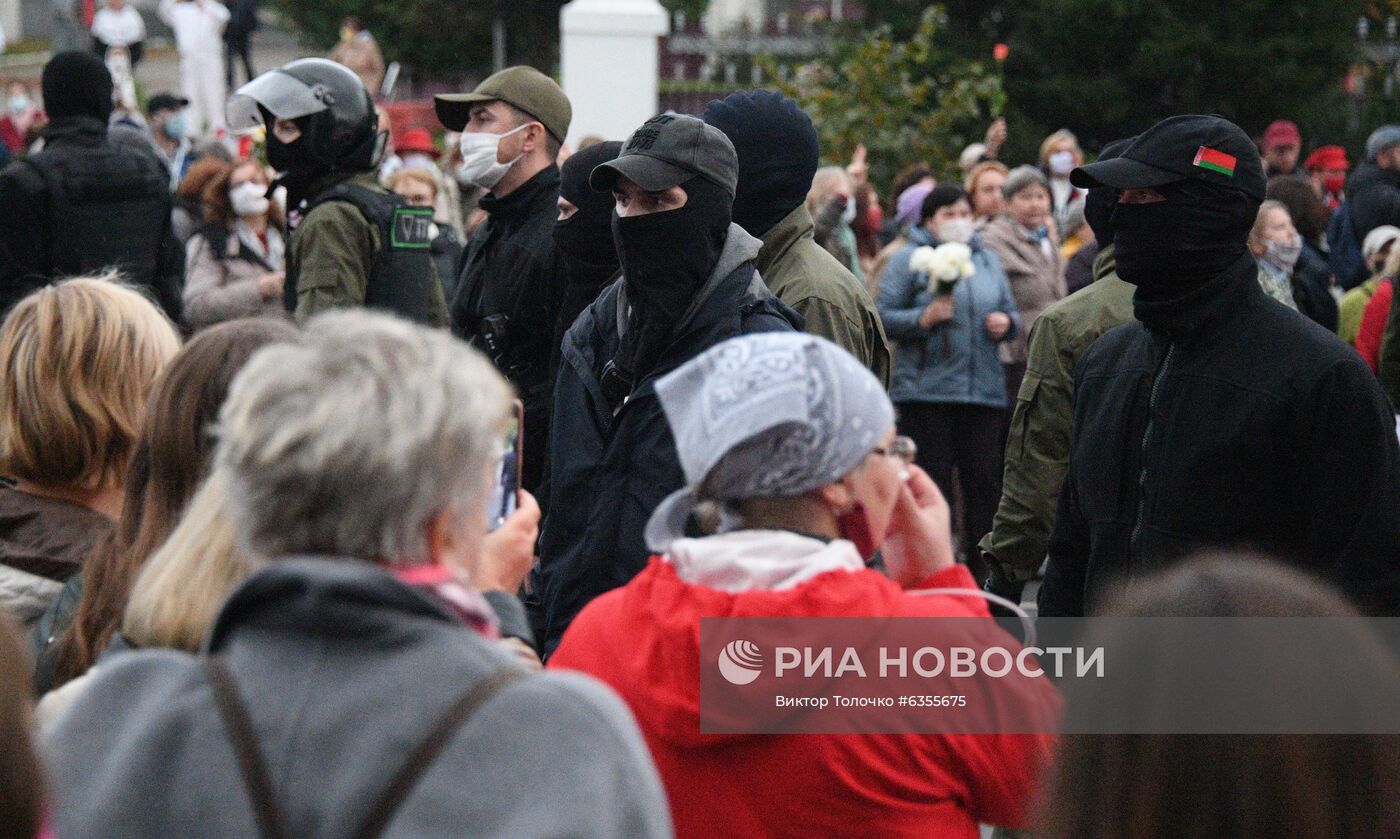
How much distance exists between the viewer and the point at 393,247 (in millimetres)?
6785

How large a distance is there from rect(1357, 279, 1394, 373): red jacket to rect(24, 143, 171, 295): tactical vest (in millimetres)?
5899

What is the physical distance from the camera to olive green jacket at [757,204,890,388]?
4961 millimetres

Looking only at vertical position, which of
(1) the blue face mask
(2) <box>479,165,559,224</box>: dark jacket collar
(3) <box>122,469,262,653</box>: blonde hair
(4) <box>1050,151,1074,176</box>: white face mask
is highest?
(3) <box>122,469,262,653</box>: blonde hair

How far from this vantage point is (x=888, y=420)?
2777 mm

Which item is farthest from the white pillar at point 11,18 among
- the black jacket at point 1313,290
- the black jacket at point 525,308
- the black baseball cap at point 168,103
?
the black jacket at point 525,308

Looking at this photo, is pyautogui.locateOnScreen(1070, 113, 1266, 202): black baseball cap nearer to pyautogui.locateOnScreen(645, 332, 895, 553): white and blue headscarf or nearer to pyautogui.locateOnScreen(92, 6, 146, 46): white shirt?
pyautogui.locateOnScreen(645, 332, 895, 553): white and blue headscarf

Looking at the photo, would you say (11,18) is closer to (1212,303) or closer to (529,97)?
(529,97)

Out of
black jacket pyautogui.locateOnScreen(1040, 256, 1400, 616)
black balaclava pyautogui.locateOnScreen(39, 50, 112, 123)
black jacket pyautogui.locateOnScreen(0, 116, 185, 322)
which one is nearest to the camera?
black jacket pyautogui.locateOnScreen(1040, 256, 1400, 616)

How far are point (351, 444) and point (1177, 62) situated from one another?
76.2 ft

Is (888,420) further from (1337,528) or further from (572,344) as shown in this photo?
(572,344)

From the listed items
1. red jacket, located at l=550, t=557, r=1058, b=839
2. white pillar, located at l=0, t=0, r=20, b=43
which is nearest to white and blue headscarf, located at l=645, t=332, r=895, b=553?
red jacket, located at l=550, t=557, r=1058, b=839

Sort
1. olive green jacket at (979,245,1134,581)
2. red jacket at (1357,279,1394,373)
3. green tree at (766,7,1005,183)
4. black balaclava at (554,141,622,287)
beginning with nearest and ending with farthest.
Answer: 1. olive green jacket at (979,245,1134,581)
2. black balaclava at (554,141,622,287)
3. red jacket at (1357,279,1394,373)
4. green tree at (766,7,1005,183)

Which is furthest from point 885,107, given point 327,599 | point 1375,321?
point 327,599

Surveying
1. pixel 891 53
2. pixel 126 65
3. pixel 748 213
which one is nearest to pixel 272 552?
pixel 748 213
